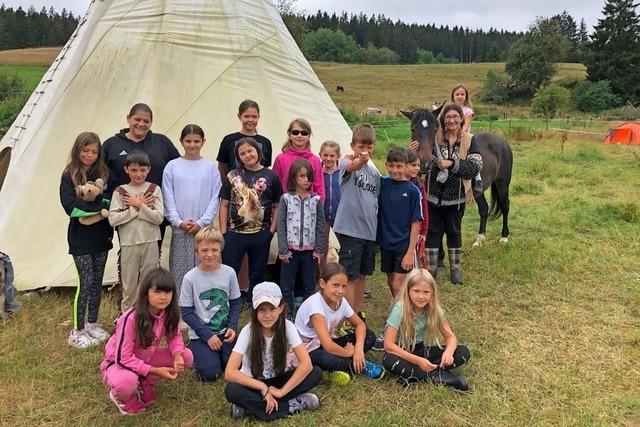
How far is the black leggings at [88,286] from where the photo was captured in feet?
12.4

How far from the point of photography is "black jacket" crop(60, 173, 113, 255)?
363 centimetres

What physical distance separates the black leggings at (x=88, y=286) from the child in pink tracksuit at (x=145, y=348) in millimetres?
916

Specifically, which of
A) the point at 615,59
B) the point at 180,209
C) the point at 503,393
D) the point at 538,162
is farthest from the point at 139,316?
the point at 615,59

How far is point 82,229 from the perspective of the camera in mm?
3732

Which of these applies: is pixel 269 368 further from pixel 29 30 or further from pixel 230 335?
pixel 29 30

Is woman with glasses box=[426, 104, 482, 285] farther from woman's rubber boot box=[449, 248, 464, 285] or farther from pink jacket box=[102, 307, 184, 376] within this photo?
pink jacket box=[102, 307, 184, 376]

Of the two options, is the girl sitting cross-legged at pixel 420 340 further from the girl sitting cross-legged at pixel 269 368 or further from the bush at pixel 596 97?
the bush at pixel 596 97

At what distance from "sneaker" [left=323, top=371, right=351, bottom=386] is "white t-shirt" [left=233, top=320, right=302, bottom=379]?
0.44 metres

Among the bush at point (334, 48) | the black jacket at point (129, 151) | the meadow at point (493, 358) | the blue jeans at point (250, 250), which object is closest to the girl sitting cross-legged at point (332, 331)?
A: the meadow at point (493, 358)

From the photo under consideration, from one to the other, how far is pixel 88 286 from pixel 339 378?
1920 mm

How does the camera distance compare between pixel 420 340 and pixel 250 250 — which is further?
pixel 250 250

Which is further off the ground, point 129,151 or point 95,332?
point 129,151

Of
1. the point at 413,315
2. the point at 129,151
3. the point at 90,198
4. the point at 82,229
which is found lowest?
the point at 413,315

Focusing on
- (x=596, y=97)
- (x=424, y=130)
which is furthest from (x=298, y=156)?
(x=596, y=97)
